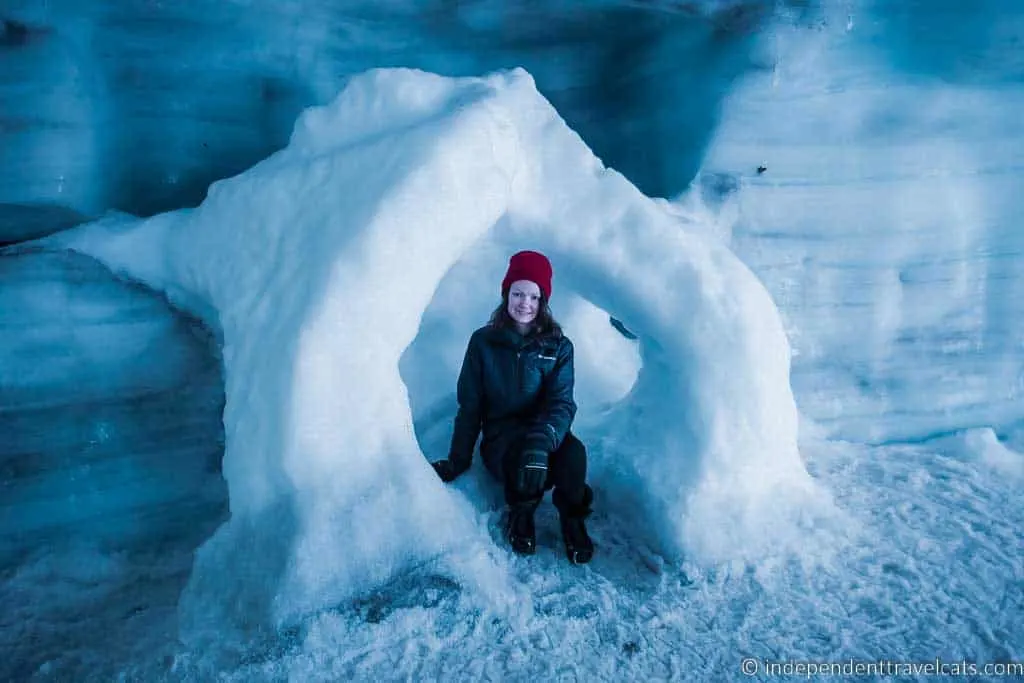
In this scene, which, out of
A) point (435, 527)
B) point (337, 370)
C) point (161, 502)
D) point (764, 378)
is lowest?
point (161, 502)

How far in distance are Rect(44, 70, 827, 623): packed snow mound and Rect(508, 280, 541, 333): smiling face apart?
21cm

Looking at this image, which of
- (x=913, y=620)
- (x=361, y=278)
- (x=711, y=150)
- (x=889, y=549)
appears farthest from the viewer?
(x=711, y=150)

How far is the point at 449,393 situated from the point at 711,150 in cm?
160

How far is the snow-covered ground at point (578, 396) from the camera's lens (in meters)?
1.72

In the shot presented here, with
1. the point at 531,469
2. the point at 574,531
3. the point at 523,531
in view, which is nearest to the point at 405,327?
the point at 531,469

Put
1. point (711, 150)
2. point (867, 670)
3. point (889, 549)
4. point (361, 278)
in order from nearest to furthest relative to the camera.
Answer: point (867, 670) → point (361, 278) → point (889, 549) → point (711, 150)

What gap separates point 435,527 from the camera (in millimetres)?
1909

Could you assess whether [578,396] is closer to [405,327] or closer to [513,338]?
[513,338]

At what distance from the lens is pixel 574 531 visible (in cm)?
205

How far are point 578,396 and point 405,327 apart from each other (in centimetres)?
128

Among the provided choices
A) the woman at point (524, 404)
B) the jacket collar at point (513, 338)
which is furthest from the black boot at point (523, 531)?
the jacket collar at point (513, 338)

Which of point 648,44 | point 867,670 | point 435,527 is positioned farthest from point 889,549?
point 648,44

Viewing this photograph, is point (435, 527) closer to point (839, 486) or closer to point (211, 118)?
point (839, 486)

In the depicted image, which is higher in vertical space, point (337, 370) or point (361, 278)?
point (361, 278)
